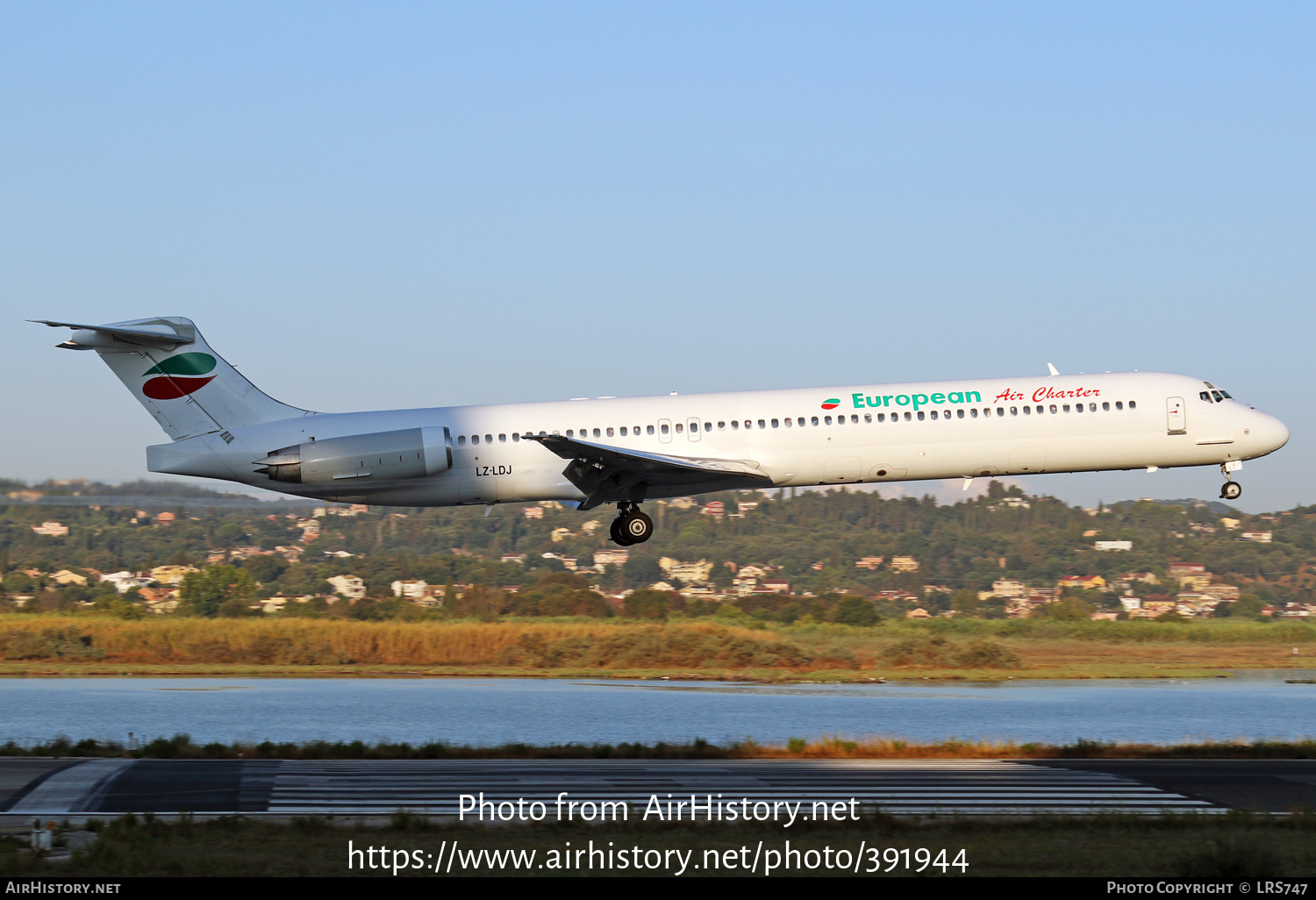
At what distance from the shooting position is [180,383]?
31828 millimetres

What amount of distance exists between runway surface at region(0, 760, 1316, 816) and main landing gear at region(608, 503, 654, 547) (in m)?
5.04

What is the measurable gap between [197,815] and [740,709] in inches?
1229

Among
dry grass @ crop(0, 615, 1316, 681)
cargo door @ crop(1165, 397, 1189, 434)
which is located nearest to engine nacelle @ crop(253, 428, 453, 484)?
cargo door @ crop(1165, 397, 1189, 434)

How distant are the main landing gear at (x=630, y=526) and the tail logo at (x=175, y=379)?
33.7 ft

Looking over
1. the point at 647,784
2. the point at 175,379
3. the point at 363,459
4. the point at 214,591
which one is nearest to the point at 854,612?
the point at 214,591

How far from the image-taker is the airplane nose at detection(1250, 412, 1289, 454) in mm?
32625

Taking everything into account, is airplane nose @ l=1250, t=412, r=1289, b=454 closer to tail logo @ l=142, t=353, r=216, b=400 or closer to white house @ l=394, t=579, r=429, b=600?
tail logo @ l=142, t=353, r=216, b=400

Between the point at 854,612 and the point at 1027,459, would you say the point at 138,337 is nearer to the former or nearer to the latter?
the point at 1027,459

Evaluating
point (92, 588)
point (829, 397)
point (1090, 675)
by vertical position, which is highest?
point (829, 397)

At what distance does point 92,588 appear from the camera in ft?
256

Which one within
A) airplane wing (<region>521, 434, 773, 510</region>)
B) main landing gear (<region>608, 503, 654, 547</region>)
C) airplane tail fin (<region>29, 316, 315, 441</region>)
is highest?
airplane tail fin (<region>29, 316, 315, 441</region>)

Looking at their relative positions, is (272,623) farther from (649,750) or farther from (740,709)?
(649,750)

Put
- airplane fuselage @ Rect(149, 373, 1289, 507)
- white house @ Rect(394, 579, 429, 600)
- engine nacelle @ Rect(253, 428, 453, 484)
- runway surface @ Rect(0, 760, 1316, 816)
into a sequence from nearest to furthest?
runway surface @ Rect(0, 760, 1316, 816), engine nacelle @ Rect(253, 428, 453, 484), airplane fuselage @ Rect(149, 373, 1289, 507), white house @ Rect(394, 579, 429, 600)
